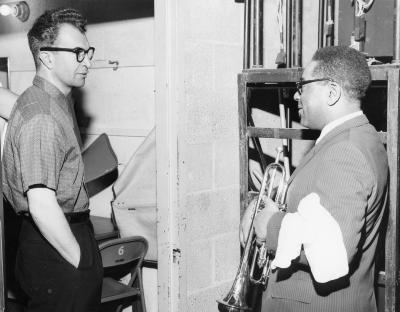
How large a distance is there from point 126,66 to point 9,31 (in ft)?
4.07

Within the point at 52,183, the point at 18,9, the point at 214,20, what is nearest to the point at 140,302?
the point at 52,183

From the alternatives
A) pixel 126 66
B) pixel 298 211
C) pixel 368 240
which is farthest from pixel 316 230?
pixel 126 66

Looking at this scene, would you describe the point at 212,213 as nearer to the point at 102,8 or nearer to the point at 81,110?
the point at 81,110

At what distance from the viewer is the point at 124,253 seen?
328 cm

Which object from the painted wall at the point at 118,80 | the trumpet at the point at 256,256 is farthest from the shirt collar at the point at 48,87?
the painted wall at the point at 118,80

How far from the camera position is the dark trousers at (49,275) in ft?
7.82

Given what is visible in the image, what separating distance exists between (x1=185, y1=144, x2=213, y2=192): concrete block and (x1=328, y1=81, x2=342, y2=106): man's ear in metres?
0.95

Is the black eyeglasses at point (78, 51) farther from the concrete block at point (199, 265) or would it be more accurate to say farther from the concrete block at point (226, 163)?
the concrete block at point (199, 265)

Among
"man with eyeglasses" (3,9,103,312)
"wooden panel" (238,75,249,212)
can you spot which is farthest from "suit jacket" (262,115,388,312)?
"man with eyeglasses" (3,9,103,312)

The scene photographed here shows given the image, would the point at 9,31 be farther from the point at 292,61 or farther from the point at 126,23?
the point at 292,61

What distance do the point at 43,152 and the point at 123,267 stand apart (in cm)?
140

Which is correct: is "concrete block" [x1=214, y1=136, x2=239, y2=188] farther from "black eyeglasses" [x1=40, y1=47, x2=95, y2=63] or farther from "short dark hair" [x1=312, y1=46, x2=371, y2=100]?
"short dark hair" [x1=312, y1=46, x2=371, y2=100]

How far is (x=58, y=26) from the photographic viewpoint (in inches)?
101

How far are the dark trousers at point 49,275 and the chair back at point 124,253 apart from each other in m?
0.71
